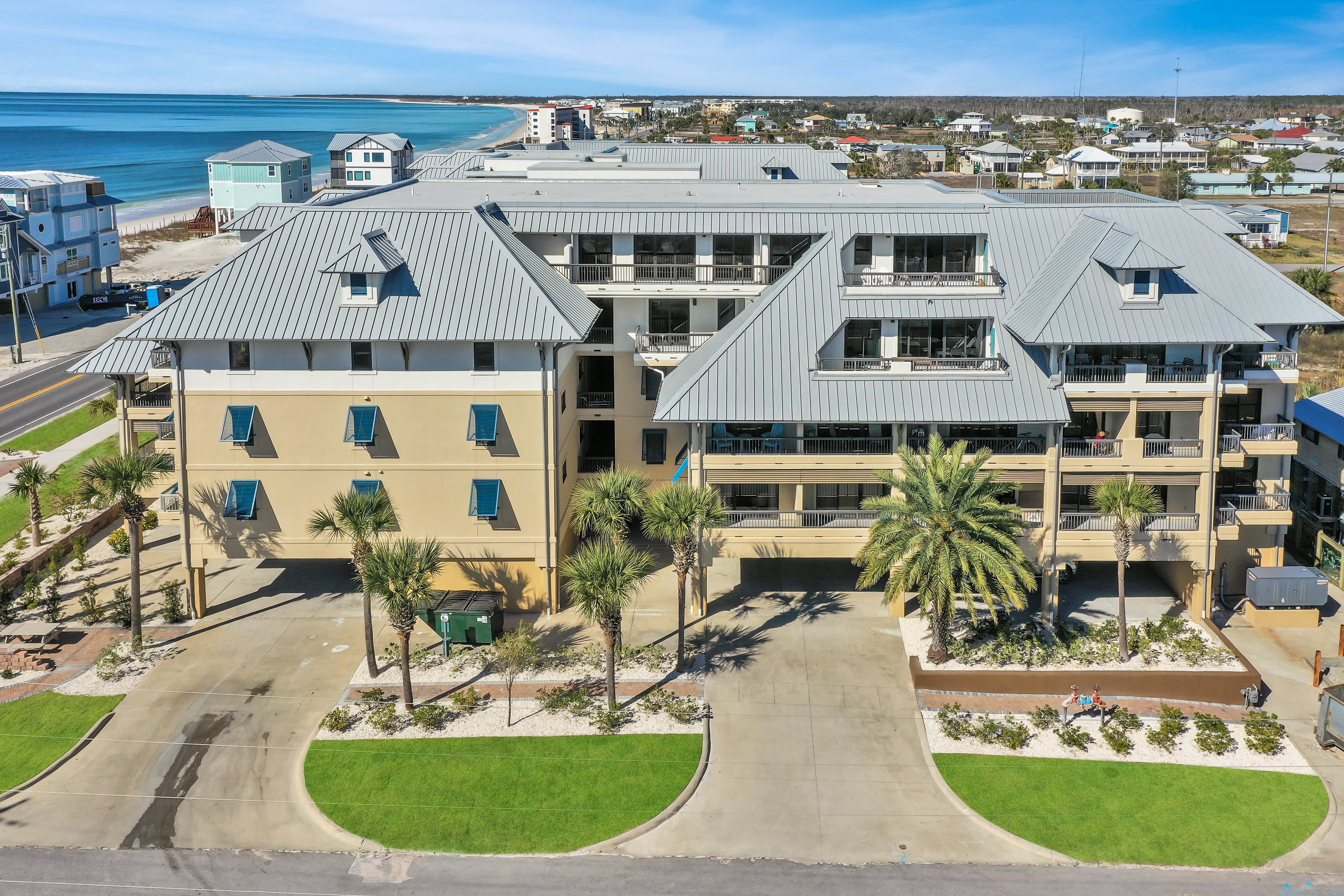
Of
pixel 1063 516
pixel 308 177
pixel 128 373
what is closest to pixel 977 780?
pixel 1063 516

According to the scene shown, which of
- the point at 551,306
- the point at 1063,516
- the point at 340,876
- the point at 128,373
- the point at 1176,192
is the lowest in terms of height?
the point at 340,876

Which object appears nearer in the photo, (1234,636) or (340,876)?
(340,876)

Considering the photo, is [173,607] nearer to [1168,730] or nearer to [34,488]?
[34,488]

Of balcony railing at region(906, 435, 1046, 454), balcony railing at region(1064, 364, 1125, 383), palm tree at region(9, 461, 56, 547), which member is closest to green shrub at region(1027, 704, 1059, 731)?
balcony railing at region(906, 435, 1046, 454)

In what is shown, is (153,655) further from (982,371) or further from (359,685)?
(982,371)

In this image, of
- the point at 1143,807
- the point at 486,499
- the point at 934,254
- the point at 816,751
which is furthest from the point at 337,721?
the point at 934,254

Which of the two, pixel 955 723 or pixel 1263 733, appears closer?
pixel 1263 733

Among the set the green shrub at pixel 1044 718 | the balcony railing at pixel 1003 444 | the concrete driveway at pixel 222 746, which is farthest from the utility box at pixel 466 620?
the green shrub at pixel 1044 718

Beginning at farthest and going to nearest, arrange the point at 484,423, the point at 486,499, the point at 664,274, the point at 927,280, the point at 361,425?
1. the point at 664,274
2. the point at 927,280
3. the point at 486,499
4. the point at 484,423
5. the point at 361,425

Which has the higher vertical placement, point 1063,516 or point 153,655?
point 1063,516
